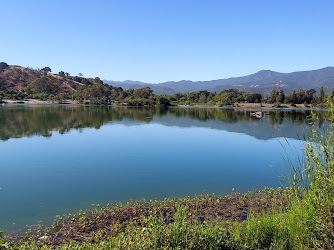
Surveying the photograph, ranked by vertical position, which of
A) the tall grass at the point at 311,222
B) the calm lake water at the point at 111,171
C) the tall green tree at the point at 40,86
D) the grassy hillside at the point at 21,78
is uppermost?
the grassy hillside at the point at 21,78

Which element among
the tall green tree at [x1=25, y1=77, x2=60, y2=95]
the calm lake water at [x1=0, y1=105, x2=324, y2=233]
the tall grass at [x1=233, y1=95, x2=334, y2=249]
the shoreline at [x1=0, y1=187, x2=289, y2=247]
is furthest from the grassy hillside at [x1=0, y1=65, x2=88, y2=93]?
the tall grass at [x1=233, y1=95, x2=334, y2=249]

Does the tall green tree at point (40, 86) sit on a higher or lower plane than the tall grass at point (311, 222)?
higher

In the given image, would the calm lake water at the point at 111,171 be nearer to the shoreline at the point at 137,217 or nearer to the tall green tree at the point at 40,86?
the shoreline at the point at 137,217

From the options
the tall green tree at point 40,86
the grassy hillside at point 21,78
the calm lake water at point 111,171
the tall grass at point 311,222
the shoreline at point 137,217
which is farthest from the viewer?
the grassy hillside at point 21,78

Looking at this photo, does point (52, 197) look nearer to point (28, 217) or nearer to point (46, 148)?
point (28, 217)

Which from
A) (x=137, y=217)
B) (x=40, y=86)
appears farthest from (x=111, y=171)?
(x=40, y=86)

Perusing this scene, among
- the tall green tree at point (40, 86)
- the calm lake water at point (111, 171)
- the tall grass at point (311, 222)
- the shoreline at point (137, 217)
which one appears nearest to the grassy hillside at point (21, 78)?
the tall green tree at point (40, 86)

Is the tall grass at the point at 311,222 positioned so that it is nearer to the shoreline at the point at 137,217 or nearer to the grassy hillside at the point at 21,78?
the shoreline at the point at 137,217

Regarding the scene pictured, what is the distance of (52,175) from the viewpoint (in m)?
12.6

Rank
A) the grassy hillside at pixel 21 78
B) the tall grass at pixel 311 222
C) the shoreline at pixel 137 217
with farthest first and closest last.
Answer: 1. the grassy hillside at pixel 21 78
2. the shoreline at pixel 137 217
3. the tall grass at pixel 311 222

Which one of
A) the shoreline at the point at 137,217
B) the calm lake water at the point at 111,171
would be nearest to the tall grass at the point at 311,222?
the calm lake water at the point at 111,171

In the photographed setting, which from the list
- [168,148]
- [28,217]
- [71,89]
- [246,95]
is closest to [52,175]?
[28,217]

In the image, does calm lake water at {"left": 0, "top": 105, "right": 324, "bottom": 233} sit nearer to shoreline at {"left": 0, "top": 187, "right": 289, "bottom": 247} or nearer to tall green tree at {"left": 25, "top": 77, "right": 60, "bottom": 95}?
shoreline at {"left": 0, "top": 187, "right": 289, "bottom": 247}

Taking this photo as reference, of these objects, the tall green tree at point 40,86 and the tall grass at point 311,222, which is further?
the tall green tree at point 40,86
